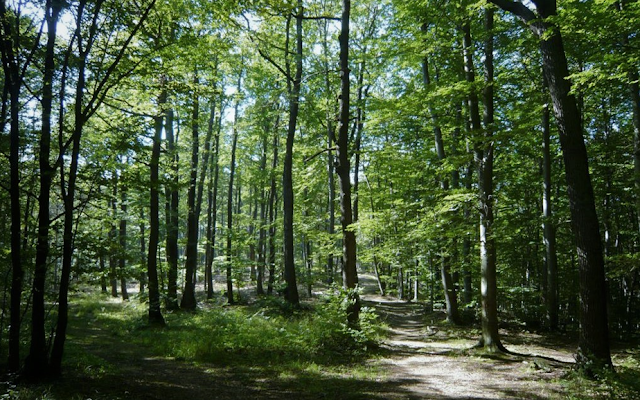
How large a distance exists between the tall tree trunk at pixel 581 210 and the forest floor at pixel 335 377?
0.70 m

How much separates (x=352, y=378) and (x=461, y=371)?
236cm

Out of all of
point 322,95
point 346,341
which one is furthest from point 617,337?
point 322,95

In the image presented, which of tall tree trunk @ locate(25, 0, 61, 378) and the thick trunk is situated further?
the thick trunk

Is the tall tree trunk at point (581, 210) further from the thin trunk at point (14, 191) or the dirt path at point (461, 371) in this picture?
the thin trunk at point (14, 191)

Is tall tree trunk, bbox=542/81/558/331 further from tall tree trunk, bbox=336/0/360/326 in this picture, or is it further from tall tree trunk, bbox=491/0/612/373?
tall tree trunk, bbox=336/0/360/326

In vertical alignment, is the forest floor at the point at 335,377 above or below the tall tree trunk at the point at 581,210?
below

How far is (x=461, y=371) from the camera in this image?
7469 millimetres

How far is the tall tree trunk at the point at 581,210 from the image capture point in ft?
20.8

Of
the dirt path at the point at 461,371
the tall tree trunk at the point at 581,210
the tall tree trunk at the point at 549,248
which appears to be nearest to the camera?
the dirt path at the point at 461,371

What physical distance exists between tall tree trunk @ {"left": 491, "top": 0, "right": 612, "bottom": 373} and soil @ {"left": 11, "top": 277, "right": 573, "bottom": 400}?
36.6 inches

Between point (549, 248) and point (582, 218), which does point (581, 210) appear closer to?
point (582, 218)

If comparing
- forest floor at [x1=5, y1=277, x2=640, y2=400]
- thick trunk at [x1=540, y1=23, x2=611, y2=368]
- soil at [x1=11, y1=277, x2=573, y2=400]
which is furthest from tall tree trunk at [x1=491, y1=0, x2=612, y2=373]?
soil at [x1=11, y1=277, x2=573, y2=400]

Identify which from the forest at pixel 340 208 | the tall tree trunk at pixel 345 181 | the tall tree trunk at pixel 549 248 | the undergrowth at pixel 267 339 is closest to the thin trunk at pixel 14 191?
the forest at pixel 340 208

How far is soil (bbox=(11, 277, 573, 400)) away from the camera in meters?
5.84
